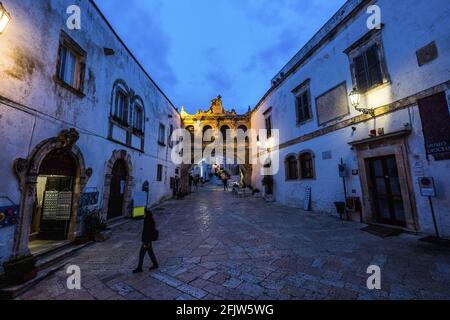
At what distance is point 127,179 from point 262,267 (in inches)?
299

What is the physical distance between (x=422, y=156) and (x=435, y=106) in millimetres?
1372

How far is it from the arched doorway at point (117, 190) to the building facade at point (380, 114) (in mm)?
9026

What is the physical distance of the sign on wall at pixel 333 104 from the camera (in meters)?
7.99

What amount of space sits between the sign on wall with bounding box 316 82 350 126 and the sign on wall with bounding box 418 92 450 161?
257 cm

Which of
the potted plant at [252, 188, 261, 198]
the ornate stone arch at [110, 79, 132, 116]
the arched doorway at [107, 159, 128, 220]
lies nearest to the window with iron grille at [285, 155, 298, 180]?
the potted plant at [252, 188, 261, 198]

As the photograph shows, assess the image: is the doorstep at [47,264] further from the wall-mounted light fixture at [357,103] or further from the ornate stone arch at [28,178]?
the wall-mounted light fixture at [357,103]

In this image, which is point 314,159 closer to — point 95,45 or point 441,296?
point 441,296

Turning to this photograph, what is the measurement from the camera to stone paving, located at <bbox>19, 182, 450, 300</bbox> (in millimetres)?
3037

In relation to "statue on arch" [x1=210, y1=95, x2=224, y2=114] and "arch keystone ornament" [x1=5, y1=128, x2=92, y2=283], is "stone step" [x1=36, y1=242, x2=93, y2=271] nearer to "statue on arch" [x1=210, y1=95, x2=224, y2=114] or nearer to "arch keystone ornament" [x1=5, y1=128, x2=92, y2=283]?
"arch keystone ornament" [x1=5, y1=128, x2=92, y2=283]

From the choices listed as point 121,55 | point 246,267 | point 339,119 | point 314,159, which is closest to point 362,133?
point 339,119

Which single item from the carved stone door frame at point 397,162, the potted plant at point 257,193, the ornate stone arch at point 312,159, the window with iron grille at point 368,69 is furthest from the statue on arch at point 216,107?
the carved stone door frame at point 397,162

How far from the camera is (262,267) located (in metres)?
3.91

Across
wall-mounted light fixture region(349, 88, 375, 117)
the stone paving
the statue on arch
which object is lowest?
the stone paving

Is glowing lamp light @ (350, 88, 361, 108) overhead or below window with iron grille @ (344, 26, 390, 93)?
below
